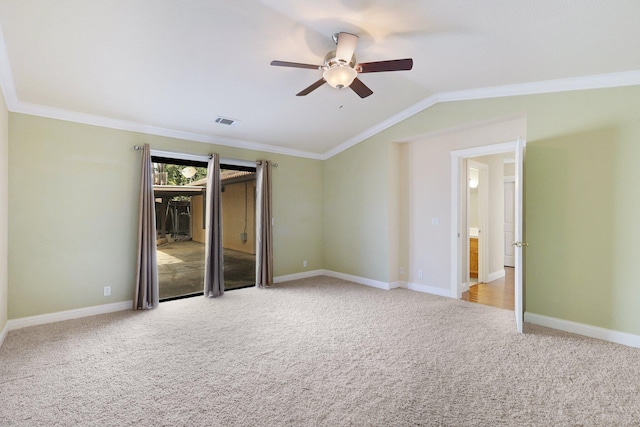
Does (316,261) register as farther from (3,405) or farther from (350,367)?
(3,405)

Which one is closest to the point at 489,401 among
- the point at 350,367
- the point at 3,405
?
the point at 350,367

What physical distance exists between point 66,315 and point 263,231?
281 cm

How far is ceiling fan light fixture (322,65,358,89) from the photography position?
8.98ft

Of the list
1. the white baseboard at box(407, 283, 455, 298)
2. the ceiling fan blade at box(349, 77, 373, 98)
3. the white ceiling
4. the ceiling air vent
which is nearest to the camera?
the white ceiling

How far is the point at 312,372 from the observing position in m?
2.59

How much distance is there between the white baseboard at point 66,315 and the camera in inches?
139

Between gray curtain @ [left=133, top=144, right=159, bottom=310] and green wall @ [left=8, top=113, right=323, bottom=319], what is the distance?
0.18m

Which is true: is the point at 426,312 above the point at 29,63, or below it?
below

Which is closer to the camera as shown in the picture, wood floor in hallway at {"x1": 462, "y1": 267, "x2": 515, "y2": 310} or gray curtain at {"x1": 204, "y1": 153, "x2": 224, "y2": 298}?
wood floor in hallway at {"x1": 462, "y1": 267, "x2": 515, "y2": 310}

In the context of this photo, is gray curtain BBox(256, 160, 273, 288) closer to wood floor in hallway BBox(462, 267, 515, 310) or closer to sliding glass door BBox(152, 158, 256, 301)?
sliding glass door BBox(152, 158, 256, 301)

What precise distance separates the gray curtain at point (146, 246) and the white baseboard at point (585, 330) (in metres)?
4.78

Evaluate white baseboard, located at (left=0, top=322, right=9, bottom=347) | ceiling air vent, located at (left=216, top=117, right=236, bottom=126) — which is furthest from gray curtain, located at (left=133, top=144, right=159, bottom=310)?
white baseboard, located at (left=0, top=322, right=9, bottom=347)

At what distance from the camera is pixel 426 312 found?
4102mm

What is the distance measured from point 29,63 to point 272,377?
3509 millimetres
